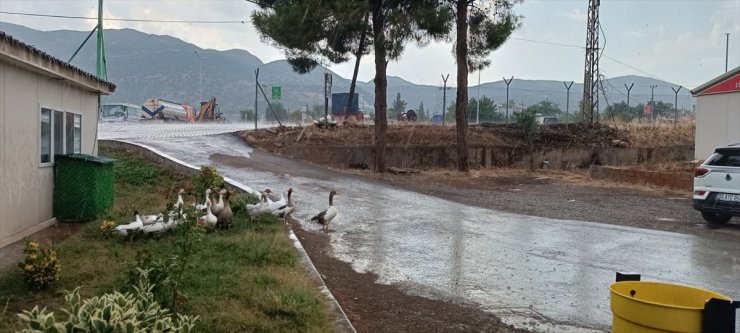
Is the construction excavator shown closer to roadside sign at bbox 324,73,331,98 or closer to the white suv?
roadside sign at bbox 324,73,331,98

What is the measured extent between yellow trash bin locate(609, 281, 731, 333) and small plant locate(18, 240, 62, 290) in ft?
16.0

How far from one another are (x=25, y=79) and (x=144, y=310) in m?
6.81

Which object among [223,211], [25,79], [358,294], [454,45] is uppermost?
[454,45]

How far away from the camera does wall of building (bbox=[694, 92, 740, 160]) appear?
20891mm

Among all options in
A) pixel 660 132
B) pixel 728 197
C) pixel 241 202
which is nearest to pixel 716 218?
pixel 728 197

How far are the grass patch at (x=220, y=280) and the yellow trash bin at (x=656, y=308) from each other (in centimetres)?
228

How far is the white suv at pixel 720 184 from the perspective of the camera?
11312 millimetres

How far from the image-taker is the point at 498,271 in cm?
773

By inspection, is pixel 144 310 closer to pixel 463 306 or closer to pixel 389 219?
pixel 463 306

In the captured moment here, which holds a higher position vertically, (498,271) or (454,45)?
(454,45)

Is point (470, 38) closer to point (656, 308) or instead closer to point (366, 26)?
point (366, 26)

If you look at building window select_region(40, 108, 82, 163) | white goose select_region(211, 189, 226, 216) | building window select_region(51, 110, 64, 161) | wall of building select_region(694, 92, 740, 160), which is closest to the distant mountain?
wall of building select_region(694, 92, 740, 160)

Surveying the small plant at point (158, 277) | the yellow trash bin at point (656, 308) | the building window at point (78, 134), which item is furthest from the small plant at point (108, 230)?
the yellow trash bin at point (656, 308)

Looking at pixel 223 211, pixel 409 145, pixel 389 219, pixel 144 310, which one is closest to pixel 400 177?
pixel 409 145
